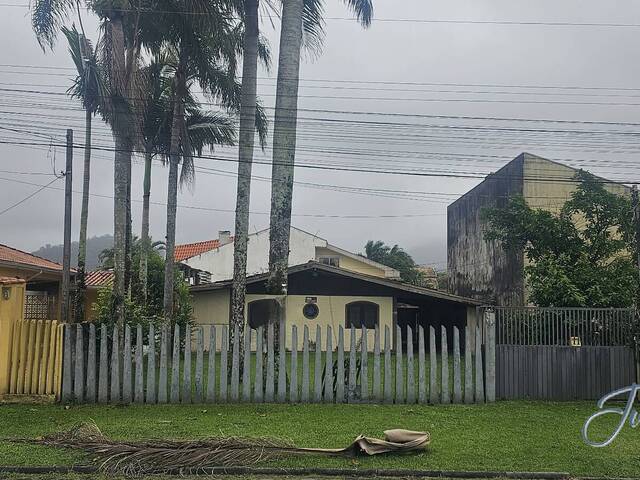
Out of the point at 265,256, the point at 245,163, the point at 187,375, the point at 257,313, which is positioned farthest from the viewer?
the point at 265,256

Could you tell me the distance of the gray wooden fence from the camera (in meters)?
11.5

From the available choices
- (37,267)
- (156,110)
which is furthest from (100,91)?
(37,267)

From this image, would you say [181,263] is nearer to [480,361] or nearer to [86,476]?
[480,361]

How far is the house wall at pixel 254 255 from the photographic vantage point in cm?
3731

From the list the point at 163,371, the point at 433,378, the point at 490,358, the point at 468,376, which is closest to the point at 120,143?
the point at 163,371

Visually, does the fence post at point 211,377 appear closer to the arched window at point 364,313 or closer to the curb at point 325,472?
the curb at point 325,472

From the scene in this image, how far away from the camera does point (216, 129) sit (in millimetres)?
21312

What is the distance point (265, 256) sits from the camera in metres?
39.8

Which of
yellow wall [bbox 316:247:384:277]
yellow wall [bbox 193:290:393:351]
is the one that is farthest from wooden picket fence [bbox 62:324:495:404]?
yellow wall [bbox 316:247:384:277]

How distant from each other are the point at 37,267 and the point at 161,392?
10566 mm

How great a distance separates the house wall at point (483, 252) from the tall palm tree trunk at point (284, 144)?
31.4 ft

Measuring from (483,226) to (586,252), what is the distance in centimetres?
1269

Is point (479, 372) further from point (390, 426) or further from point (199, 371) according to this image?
point (199, 371)

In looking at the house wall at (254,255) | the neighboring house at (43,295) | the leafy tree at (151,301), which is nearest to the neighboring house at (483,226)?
the house wall at (254,255)
